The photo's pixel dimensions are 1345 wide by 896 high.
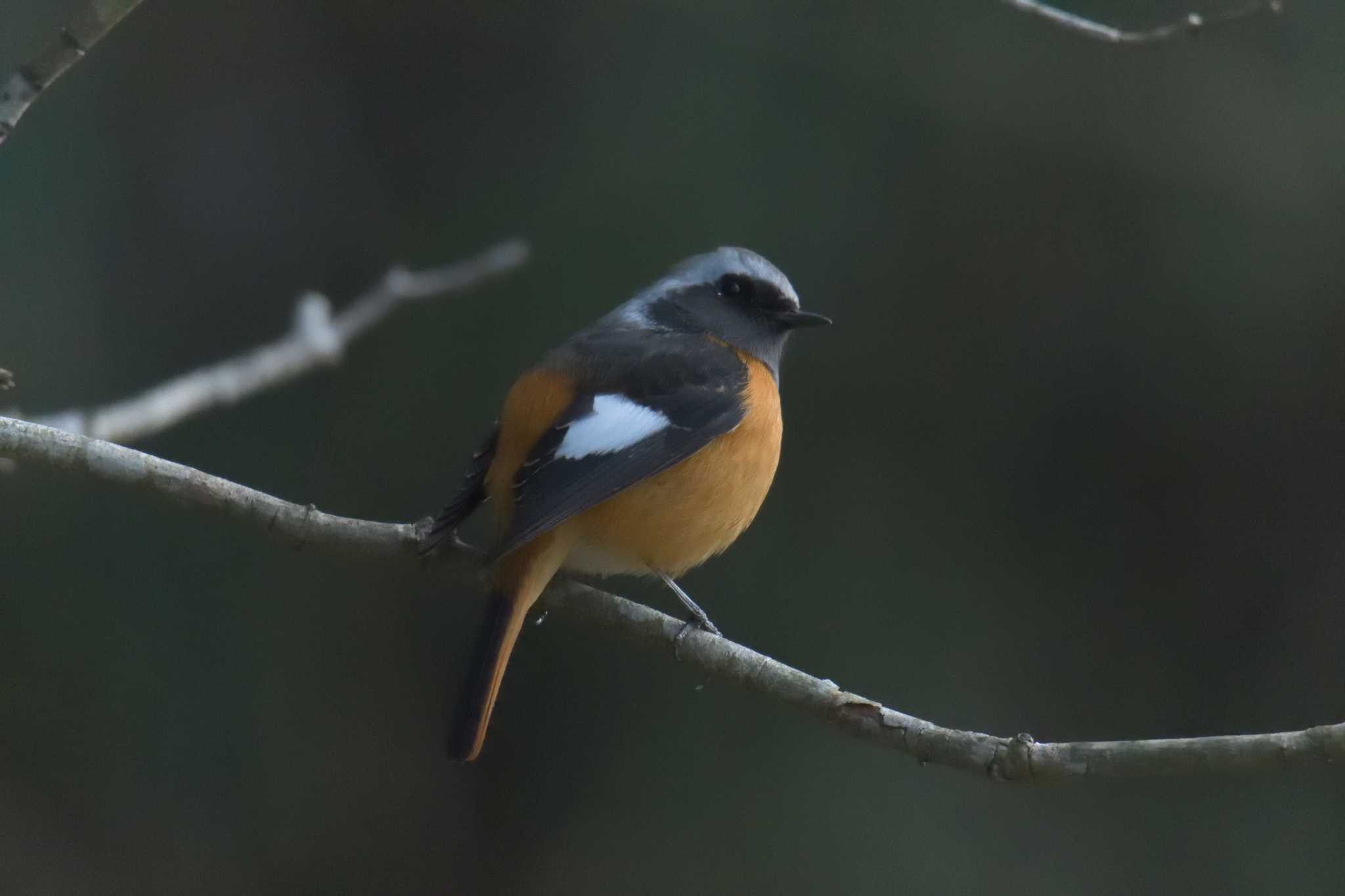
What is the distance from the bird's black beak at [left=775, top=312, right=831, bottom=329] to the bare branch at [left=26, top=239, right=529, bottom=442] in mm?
1320

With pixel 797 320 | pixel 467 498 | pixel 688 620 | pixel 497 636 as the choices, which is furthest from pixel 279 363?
pixel 688 620

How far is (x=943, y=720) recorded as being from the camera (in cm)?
592

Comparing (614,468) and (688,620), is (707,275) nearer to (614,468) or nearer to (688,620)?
(614,468)

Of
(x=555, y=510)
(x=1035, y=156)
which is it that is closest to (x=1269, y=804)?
(x=1035, y=156)

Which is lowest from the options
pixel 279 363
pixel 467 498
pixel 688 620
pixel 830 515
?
pixel 830 515

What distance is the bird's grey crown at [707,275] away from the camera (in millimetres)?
4707

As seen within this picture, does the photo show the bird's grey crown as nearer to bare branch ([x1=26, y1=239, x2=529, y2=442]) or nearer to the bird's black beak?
the bird's black beak

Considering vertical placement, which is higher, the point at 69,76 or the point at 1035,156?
the point at 69,76

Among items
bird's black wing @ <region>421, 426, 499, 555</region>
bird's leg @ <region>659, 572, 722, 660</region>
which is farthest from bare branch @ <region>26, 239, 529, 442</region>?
bird's leg @ <region>659, 572, 722, 660</region>

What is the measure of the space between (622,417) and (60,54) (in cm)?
164

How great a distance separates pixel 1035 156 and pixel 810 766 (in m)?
2.92

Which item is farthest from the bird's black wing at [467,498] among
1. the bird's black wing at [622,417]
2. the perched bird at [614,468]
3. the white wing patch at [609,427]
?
the white wing patch at [609,427]

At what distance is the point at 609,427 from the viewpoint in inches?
152

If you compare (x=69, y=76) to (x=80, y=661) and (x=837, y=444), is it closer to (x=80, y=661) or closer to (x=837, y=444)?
(x=80, y=661)
